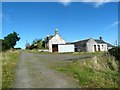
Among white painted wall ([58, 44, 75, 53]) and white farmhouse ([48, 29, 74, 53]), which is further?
white farmhouse ([48, 29, 74, 53])

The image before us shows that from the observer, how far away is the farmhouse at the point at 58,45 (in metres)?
60.8

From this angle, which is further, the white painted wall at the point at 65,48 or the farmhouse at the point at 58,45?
the farmhouse at the point at 58,45

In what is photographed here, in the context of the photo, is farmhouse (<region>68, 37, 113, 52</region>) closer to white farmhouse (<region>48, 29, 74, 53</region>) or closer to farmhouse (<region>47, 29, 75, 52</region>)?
farmhouse (<region>47, 29, 75, 52</region>)

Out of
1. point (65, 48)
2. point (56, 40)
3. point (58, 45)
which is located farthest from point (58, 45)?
point (56, 40)

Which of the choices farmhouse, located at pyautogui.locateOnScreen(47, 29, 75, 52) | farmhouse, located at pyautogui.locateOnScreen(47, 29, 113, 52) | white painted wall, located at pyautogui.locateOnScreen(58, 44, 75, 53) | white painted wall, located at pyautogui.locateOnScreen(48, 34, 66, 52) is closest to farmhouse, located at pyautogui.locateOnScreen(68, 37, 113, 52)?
farmhouse, located at pyautogui.locateOnScreen(47, 29, 113, 52)

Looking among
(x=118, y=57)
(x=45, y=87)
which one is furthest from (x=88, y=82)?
(x=118, y=57)

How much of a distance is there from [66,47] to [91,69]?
45.6 m

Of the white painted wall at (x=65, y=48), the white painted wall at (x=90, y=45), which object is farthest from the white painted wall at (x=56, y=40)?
the white painted wall at (x=90, y=45)

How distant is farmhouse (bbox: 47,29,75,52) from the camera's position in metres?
60.8

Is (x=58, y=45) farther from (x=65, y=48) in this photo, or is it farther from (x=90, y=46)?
(x=90, y=46)

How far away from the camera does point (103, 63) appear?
1727 cm

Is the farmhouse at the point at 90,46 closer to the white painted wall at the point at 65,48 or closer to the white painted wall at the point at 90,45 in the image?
the white painted wall at the point at 90,45

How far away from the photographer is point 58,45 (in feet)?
200

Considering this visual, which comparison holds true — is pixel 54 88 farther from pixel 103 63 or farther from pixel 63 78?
pixel 103 63
